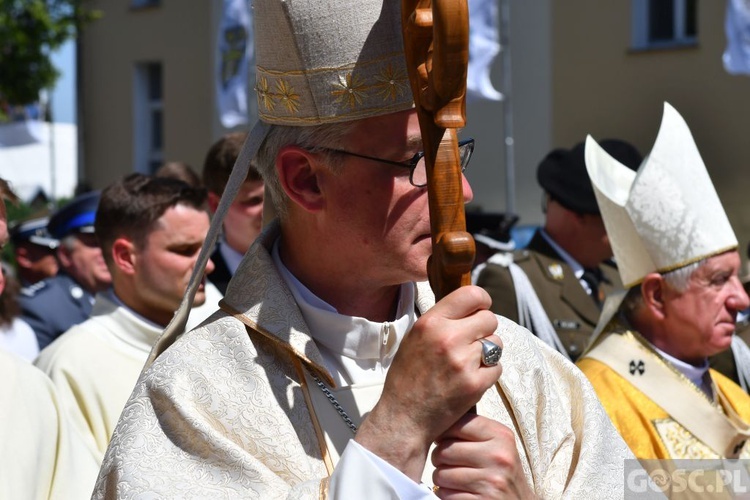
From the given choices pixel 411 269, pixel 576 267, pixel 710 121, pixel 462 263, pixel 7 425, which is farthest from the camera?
pixel 710 121

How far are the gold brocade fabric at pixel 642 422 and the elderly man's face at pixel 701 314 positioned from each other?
0.64ft

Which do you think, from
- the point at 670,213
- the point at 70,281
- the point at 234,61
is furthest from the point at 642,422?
the point at 234,61

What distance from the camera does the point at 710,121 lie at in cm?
1317

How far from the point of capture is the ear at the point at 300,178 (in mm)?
2459

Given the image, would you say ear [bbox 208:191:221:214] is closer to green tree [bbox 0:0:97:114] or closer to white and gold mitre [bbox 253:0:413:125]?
white and gold mitre [bbox 253:0:413:125]

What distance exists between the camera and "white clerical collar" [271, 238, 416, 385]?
249 cm

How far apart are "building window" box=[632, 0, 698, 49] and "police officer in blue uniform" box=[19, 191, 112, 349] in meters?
8.83

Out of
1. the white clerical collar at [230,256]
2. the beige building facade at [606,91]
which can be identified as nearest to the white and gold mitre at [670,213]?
the white clerical collar at [230,256]

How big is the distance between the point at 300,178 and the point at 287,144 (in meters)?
0.08

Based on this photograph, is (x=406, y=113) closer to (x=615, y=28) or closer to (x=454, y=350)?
(x=454, y=350)

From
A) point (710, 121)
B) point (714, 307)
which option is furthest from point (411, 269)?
point (710, 121)

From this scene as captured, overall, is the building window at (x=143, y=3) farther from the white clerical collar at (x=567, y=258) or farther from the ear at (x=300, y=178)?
the ear at (x=300, y=178)

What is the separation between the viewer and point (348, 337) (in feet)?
8.17

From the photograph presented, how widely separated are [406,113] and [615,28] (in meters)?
12.4
